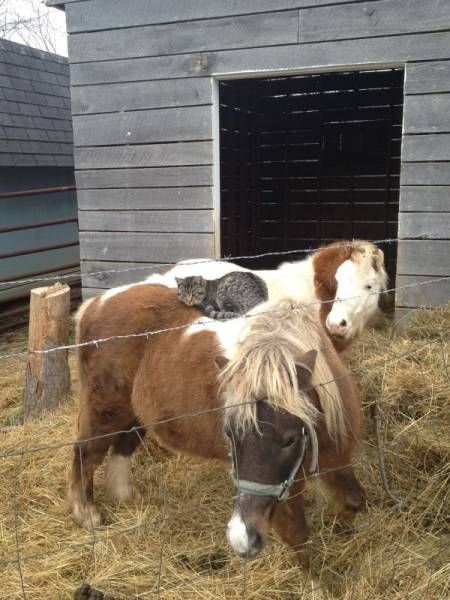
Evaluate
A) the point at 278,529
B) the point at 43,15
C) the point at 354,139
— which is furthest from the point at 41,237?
the point at 43,15

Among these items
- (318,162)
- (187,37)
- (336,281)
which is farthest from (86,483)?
(318,162)

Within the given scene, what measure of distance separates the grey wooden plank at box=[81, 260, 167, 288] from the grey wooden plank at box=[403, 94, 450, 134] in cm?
240

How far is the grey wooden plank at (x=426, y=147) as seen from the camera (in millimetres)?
4008

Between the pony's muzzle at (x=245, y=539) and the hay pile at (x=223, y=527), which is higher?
the pony's muzzle at (x=245, y=539)

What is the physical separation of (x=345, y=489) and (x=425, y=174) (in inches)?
104

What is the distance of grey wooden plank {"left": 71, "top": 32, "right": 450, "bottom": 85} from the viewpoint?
3949 mm

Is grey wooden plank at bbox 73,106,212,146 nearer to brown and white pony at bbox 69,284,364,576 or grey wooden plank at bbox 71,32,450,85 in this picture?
grey wooden plank at bbox 71,32,450,85

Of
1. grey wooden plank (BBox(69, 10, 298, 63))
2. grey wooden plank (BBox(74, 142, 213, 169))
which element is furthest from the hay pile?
grey wooden plank (BBox(69, 10, 298, 63))

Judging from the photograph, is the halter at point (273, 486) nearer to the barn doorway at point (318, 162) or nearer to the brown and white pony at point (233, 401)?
the brown and white pony at point (233, 401)

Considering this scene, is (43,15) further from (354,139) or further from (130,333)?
(130,333)

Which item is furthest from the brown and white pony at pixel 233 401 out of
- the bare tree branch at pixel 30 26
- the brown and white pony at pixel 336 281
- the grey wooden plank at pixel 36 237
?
the bare tree branch at pixel 30 26

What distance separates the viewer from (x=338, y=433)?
7.20 ft

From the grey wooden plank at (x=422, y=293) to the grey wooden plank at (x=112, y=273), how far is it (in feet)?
6.87

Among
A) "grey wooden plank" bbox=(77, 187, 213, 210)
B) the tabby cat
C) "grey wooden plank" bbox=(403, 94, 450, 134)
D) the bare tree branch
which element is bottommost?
the tabby cat
